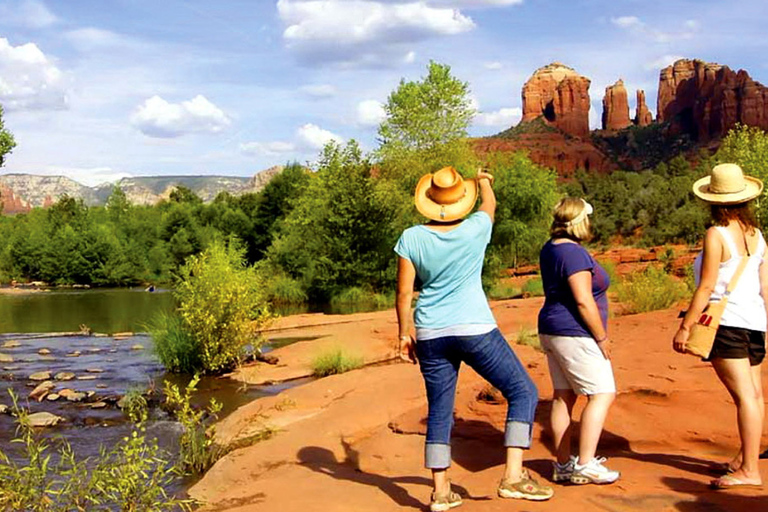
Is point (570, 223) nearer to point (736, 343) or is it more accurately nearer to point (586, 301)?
point (586, 301)

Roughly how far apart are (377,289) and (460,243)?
31.1 meters

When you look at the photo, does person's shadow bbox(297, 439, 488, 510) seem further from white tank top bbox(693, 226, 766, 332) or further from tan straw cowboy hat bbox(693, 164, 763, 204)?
tan straw cowboy hat bbox(693, 164, 763, 204)

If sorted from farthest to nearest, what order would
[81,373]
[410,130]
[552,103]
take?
1. [552,103]
2. [410,130]
3. [81,373]

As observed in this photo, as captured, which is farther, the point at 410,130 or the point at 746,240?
the point at 410,130

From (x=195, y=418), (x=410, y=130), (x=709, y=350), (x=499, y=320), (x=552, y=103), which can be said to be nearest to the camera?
(x=709, y=350)

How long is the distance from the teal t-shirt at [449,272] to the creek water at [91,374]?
3.94 m

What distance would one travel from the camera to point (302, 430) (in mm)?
8047

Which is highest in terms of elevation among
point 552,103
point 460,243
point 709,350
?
point 552,103

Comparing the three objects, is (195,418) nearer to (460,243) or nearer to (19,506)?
(19,506)

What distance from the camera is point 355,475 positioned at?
6320 millimetres

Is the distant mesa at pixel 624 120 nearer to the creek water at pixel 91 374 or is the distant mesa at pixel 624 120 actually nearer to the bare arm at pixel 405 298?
the creek water at pixel 91 374

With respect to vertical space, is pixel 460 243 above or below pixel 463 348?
above

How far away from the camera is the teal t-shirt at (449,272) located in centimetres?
462

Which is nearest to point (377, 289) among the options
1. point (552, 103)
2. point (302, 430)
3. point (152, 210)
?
point (302, 430)
